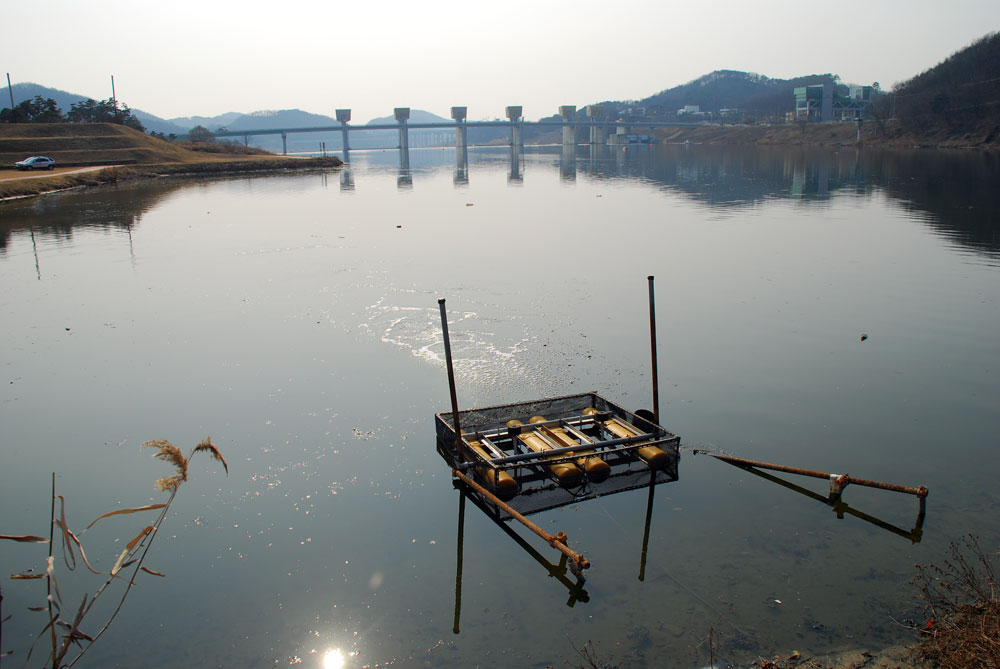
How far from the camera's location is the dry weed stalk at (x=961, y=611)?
22.3ft

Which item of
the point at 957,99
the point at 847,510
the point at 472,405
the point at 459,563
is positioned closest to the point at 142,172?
the point at 472,405

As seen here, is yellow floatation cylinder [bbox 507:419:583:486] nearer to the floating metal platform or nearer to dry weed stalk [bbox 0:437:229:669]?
the floating metal platform

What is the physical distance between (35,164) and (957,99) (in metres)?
138

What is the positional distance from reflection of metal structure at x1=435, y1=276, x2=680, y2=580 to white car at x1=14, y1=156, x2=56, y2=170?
73.3 metres

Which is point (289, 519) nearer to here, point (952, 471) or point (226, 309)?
point (952, 471)

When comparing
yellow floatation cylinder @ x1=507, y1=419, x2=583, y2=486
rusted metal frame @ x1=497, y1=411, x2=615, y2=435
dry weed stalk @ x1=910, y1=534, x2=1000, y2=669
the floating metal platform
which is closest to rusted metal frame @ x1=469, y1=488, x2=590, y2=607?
A: the floating metal platform

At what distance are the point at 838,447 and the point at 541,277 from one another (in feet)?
47.0

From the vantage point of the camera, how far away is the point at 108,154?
8381cm

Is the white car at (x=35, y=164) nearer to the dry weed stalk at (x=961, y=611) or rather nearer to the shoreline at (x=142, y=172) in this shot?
the shoreline at (x=142, y=172)

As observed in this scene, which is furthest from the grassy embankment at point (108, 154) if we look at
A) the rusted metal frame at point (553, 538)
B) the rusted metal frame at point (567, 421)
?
the rusted metal frame at point (553, 538)

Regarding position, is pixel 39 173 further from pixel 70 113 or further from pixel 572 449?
pixel 572 449

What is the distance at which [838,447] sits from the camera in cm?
1274

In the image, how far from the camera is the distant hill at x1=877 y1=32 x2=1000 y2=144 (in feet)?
386

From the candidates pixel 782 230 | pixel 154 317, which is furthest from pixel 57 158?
pixel 782 230
